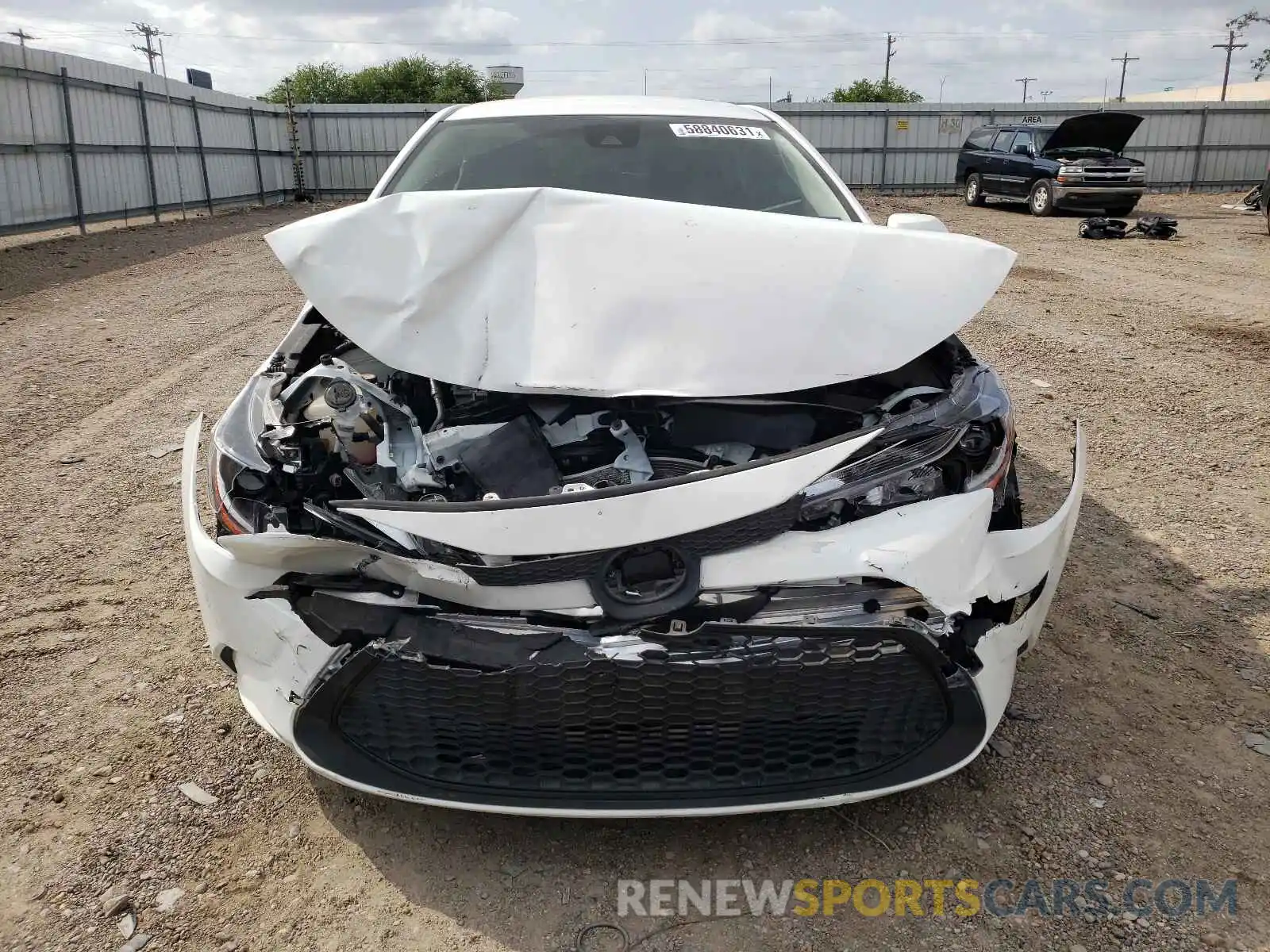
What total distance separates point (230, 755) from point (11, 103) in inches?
499

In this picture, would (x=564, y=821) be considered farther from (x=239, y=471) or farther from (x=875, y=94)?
(x=875, y=94)

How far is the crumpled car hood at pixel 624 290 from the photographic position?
92.6 inches

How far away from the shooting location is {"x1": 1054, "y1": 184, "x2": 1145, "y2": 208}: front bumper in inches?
619

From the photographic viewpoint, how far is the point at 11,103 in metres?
11.8

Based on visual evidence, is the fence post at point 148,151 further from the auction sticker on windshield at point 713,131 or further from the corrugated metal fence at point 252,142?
the auction sticker on windshield at point 713,131

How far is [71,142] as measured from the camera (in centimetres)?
1289

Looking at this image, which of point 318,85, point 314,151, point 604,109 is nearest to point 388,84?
point 318,85

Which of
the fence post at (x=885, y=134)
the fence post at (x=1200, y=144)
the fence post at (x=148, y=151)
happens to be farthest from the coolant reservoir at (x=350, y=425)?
the fence post at (x=1200, y=144)

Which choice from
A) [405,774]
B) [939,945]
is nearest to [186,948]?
[405,774]

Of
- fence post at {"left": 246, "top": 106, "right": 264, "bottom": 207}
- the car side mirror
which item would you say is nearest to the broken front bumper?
the car side mirror

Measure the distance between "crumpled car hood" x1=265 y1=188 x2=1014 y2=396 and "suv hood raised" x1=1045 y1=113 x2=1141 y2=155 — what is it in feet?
49.2

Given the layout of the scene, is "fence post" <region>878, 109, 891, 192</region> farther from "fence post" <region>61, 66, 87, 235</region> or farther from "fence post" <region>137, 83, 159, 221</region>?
"fence post" <region>61, 66, 87, 235</region>

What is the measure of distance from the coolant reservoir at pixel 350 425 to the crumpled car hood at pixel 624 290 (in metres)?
0.19

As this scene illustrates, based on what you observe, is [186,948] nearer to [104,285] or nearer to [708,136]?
[708,136]
